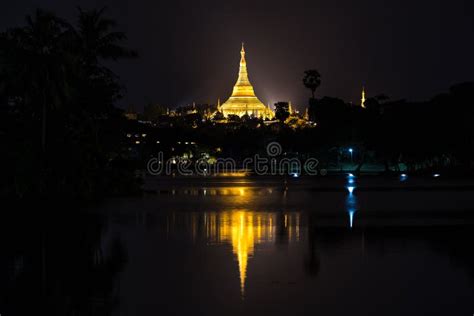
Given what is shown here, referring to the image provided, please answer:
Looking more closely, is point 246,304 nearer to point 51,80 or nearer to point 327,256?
point 327,256

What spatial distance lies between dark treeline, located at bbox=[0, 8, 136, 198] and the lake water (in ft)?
26.0

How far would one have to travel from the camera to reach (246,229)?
22.9 meters

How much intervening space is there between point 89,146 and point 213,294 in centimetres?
2517

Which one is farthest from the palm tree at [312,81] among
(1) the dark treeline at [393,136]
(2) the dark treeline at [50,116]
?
(2) the dark treeline at [50,116]

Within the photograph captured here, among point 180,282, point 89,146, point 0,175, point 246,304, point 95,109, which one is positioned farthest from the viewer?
point 95,109

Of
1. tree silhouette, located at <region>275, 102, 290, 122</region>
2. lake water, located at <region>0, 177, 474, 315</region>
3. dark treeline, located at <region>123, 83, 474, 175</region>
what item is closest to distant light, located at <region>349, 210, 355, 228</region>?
lake water, located at <region>0, 177, 474, 315</region>

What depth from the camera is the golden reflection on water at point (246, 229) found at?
59.4ft

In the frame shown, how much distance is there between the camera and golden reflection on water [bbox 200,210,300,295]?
18.1 m

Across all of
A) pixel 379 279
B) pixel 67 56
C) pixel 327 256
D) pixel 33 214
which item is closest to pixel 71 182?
pixel 67 56

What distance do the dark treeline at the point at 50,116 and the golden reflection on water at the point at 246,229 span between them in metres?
8.79

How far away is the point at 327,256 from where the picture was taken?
17172mm

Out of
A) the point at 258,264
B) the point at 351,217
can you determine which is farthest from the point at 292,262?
the point at 351,217

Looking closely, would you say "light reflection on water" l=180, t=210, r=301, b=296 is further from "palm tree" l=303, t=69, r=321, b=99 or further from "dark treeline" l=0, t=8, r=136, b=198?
"palm tree" l=303, t=69, r=321, b=99

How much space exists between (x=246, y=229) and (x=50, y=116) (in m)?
16.9
